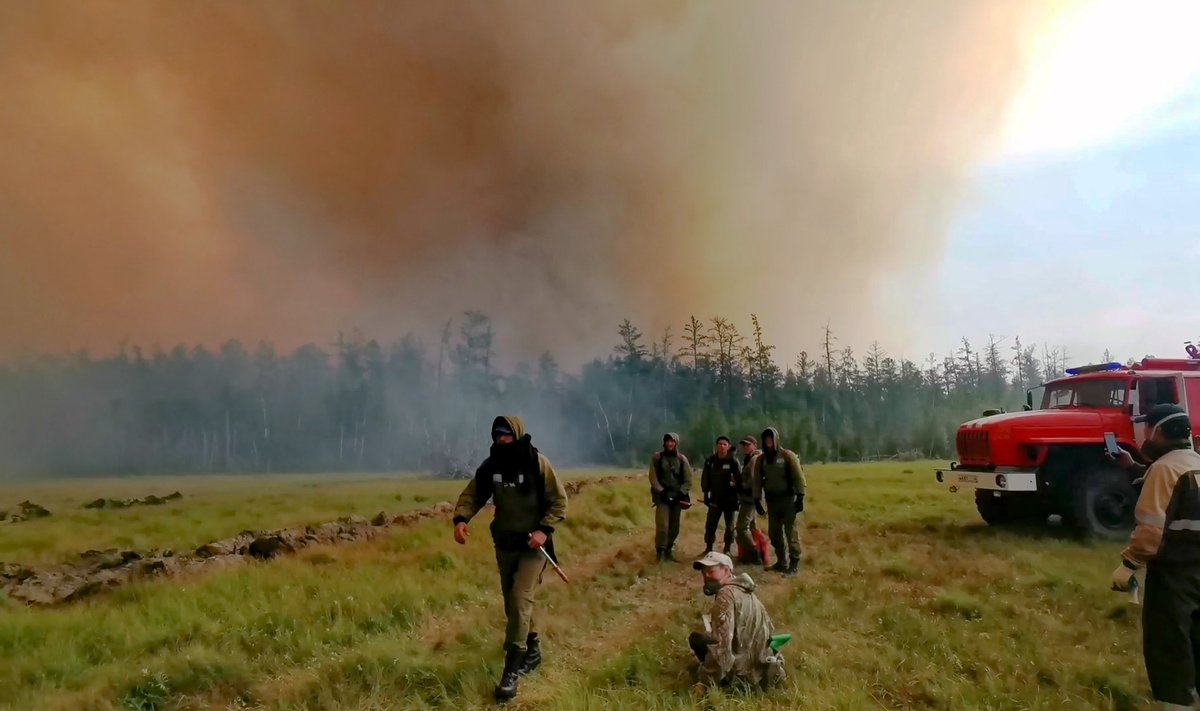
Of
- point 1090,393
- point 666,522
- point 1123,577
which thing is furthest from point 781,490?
point 1090,393

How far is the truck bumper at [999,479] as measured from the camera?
30.6ft

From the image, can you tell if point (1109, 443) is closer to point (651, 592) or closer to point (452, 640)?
point (651, 592)

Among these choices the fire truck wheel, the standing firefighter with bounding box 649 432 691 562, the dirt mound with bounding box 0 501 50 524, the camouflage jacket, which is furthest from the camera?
the dirt mound with bounding box 0 501 50 524

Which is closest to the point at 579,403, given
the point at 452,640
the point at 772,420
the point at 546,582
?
the point at 772,420

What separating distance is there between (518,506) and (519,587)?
594mm

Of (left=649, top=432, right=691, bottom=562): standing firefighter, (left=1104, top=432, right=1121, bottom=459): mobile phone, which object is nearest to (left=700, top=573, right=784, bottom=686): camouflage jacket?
(left=649, top=432, right=691, bottom=562): standing firefighter

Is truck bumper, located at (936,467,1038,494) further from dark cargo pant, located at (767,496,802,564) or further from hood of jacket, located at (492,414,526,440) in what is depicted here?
hood of jacket, located at (492,414,526,440)

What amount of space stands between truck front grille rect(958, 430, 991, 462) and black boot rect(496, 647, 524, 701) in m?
8.44

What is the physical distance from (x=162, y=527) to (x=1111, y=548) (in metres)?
15.4

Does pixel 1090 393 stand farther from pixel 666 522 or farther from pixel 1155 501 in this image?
pixel 1155 501

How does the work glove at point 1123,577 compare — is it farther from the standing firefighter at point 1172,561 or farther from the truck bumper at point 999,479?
the truck bumper at point 999,479

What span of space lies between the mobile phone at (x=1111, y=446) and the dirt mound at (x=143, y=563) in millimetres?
11983

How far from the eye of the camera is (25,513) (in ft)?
37.9

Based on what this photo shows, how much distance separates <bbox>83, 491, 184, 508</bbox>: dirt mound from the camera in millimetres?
12328
